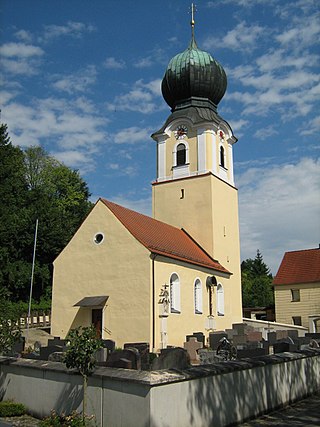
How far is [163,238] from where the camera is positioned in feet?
86.6

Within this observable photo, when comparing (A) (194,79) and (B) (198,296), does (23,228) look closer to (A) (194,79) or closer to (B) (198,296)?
(A) (194,79)

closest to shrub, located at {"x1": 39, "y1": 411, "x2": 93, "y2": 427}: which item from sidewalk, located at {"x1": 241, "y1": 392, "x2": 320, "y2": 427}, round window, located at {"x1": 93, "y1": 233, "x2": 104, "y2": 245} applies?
sidewalk, located at {"x1": 241, "y1": 392, "x2": 320, "y2": 427}

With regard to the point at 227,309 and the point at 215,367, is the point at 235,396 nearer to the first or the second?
the point at 215,367

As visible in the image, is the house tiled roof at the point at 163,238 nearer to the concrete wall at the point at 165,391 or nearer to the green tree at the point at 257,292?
the concrete wall at the point at 165,391

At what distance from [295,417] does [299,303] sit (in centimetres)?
3236

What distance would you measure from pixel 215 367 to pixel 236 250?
79.3ft

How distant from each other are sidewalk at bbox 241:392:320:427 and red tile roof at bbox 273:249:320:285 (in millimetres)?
30838

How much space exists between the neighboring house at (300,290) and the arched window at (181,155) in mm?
15586

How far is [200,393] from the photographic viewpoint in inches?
327

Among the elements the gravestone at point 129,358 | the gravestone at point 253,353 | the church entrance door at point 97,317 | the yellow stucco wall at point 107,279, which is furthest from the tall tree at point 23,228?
the gravestone at point 129,358

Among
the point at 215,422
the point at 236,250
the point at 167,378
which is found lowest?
the point at 215,422

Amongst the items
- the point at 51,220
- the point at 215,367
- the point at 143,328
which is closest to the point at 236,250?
the point at 143,328

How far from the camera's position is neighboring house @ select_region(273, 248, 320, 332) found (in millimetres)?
39781

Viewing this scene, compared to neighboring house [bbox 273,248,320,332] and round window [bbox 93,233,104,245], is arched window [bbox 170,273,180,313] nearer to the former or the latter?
round window [bbox 93,233,104,245]
